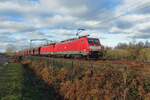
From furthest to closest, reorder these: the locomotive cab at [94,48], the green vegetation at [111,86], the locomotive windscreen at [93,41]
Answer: the locomotive windscreen at [93,41], the locomotive cab at [94,48], the green vegetation at [111,86]

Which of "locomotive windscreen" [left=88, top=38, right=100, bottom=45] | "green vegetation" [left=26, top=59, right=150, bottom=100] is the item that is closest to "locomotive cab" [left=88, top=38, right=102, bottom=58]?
"locomotive windscreen" [left=88, top=38, right=100, bottom=45]

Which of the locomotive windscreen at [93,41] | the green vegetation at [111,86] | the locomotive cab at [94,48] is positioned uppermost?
the locomotive windscreen at [93,41]

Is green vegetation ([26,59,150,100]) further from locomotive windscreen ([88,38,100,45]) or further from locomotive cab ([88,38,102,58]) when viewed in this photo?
locomotive windscreen ([88,38,100,45])

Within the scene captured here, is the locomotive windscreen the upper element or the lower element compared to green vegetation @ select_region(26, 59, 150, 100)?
upper

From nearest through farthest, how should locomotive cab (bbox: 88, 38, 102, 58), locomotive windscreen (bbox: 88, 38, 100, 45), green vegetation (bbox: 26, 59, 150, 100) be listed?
green vegetation (bbox: 26, 59, 150, 100) < locomotive cab (bbox: 88, 38, 102, 58) < locomotive windscreen (bbox: 88, 38, 100, 45)

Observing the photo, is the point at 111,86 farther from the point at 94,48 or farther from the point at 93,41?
the point at 93,41

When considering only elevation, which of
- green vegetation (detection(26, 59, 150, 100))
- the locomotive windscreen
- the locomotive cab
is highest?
the locomotive windscreen

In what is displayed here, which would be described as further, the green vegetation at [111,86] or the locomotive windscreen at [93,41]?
the locomotive windscreen at [93,41]

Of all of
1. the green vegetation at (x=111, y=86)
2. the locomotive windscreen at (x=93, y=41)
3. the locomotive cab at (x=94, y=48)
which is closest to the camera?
the green vegetation at (x=111, y=86)

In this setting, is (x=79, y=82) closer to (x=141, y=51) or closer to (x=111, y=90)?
(x=111, y=90)

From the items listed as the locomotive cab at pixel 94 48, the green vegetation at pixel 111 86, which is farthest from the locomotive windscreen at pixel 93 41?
the green vegetation at pixel 111 86

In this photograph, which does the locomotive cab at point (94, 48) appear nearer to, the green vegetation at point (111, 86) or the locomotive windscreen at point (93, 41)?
the locomotive windscreen at point (93, 41)

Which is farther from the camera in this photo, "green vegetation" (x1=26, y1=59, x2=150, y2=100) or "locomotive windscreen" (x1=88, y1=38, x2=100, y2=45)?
"locomotive windscreen" (x1=88, y1=38, x2=100, y2=45)

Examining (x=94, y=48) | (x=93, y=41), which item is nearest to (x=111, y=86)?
(x=94, y=48)
